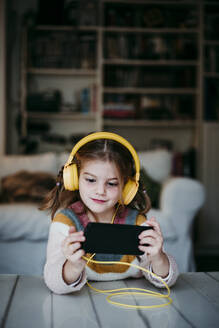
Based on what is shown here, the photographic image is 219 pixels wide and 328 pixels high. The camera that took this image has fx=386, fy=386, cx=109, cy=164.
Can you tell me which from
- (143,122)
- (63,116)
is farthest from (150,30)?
(63,116)

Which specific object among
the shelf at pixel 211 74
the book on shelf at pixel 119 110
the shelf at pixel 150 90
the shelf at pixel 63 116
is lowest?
the shelf at pixel 63 116

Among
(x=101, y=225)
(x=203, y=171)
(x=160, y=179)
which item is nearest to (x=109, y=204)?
(x=101, y=225)

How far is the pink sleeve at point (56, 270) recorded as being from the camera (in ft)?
2.64

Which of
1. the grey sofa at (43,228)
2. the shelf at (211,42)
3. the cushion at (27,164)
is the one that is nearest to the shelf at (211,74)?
the shelf at (211,42)

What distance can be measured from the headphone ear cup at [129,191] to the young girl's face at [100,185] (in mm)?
22

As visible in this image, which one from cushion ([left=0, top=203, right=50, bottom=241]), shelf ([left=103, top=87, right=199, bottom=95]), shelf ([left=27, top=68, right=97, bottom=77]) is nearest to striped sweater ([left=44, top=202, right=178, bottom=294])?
cushion ([left=0, top=203, right=50, bottom=241])

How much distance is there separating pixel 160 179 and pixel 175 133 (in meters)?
1.25

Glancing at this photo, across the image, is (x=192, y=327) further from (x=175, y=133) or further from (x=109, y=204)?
(x=175, y=133)

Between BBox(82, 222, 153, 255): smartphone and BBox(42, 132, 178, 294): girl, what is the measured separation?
0.02 meters

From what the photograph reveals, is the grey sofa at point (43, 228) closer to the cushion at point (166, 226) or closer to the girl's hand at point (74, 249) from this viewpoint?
the cushion at point (166, 226)

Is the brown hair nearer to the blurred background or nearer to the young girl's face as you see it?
the young girl's face

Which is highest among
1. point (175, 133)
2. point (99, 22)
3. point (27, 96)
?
point (99, 22)

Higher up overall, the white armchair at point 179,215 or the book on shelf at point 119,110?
the book on shelf at point 119,110

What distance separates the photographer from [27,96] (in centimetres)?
353
